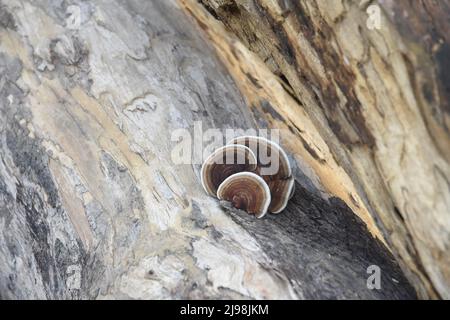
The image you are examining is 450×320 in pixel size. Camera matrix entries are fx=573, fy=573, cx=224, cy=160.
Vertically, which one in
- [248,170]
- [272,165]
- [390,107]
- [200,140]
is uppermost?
[390,107]

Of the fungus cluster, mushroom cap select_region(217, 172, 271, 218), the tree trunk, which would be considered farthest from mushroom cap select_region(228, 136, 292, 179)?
the tree trunk

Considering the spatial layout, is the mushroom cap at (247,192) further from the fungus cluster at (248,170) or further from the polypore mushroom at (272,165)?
the polypore mushroom at (272,165)

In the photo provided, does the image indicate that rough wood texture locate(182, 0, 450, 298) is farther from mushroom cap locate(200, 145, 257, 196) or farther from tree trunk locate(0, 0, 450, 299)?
mushroom cap locate(200, 145, 257, 196)

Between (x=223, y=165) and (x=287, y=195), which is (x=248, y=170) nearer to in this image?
(x=223, y=165)

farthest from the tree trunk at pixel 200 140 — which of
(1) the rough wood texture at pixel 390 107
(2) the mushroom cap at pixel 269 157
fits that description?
(2) the mushroom cap at pixel 269 157

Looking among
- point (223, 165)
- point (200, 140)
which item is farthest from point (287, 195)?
point (200, 140)

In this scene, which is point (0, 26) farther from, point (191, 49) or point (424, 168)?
point (424, 168)
